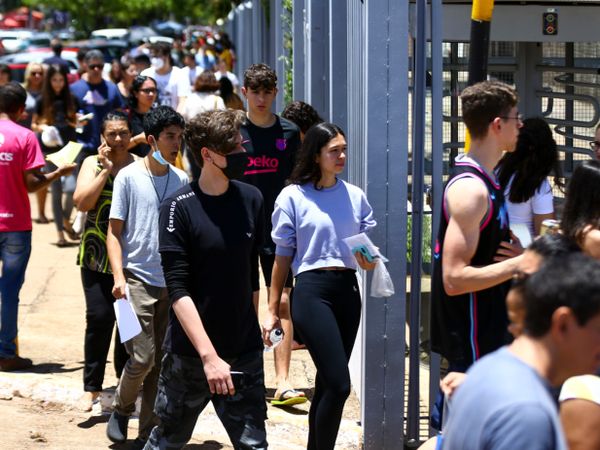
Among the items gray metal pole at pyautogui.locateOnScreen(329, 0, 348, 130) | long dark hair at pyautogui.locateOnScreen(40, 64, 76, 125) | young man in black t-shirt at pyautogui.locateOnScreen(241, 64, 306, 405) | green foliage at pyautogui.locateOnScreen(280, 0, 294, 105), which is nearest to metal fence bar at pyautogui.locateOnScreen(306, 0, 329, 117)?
gray metal pole at pyautogui.locateOnScreen(329, 0, 348, 130)

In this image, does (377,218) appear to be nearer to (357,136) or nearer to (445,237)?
(357,136)

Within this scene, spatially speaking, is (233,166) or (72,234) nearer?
(233,166)

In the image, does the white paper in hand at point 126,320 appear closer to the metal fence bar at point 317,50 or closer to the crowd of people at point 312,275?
the crowd of people at point 312,275

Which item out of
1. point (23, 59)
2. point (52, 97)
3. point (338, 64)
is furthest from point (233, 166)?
point (23, 59)

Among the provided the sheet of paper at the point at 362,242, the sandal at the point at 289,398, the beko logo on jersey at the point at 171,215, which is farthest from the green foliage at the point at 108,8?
the beko logo on jersey at the point at 171,215

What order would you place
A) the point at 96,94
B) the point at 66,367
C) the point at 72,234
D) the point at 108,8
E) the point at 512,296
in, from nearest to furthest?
the point at 512,296 < the point at 66,367 < the point at 96,94 < the point at 72,234 < the point at 108,8

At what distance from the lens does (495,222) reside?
4531 millimetres

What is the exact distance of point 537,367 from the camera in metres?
2.62

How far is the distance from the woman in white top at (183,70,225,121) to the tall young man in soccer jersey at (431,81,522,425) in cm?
851

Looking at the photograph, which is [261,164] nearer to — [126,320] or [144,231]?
[144,231]

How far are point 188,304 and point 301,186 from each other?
1.33 meters

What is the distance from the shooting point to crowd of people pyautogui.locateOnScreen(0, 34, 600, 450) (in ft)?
8.66

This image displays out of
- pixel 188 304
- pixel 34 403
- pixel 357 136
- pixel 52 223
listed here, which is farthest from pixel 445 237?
pixel 52 223

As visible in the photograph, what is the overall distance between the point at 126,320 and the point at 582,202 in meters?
2.86
